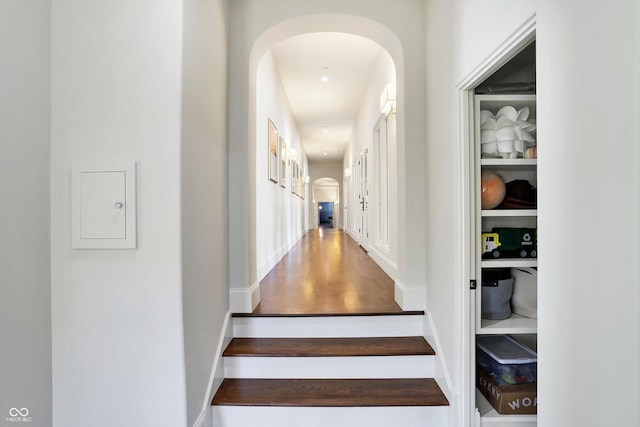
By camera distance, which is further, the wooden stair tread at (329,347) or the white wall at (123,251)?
the wooden stair tread at (329,347)

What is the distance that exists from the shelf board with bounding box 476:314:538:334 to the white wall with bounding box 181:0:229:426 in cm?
157

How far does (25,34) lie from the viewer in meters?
1.22

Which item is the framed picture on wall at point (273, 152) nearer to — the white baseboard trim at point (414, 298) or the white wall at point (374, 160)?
the white wall at point (374, 160)

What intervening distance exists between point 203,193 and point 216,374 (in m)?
1.13

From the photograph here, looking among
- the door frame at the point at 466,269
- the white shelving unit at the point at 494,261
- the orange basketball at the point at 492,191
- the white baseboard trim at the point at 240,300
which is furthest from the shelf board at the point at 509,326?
the white baseboard trim at the point at 240,300

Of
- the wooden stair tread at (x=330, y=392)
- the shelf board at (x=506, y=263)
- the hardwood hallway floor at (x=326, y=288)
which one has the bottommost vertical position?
the wooden stair tread at (x=330, y=392)

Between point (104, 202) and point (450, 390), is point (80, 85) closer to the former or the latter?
point (104, 202)

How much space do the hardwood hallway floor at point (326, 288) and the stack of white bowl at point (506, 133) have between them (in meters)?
1.32

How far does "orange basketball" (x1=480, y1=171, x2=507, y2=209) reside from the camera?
71.4 inches

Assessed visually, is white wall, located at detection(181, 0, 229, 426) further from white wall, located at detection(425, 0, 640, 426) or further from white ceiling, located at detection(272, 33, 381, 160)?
white ceiling, located at detection(272, 33, 381, 160)

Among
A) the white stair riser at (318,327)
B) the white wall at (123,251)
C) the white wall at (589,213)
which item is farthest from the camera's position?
the white stair riser at (318,327)

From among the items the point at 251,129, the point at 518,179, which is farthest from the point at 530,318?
the point at 251,129

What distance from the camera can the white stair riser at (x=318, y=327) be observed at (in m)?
2.27

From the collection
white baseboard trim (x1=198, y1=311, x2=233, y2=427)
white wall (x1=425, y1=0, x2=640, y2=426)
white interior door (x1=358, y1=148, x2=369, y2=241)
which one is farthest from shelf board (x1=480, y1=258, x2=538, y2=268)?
white interior door (x1=358, y1=148, x2=369, y2=241)
